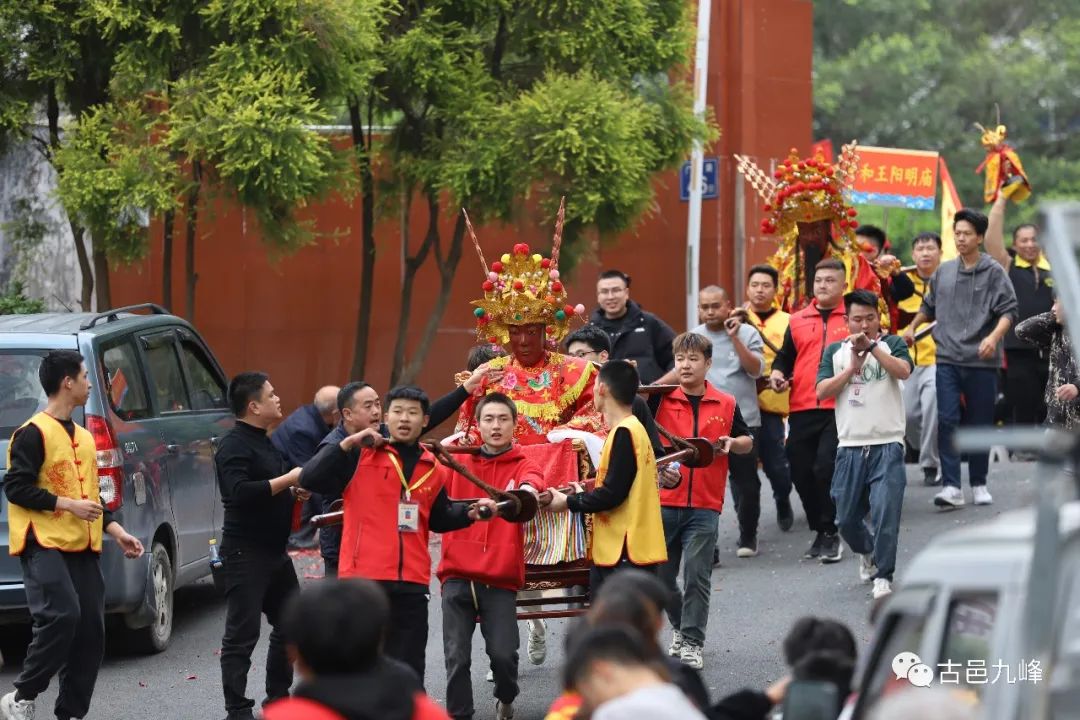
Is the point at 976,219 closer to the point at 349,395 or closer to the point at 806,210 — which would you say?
the point at 806,210

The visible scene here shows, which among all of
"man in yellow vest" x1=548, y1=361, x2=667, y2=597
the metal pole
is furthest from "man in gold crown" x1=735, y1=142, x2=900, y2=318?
the metal pole

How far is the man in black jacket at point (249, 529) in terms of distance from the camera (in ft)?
25.1

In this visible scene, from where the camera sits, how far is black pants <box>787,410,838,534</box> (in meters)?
11.4

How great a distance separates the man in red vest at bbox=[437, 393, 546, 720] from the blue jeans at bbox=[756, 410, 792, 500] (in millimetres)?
4881


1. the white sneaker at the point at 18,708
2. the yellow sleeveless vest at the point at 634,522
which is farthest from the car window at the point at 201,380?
the yellow sleeveless vest at the point at 634,522

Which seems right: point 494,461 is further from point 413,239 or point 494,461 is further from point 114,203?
point 413,239

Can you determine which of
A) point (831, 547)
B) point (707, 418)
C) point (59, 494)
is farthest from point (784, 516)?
point (59, 494)

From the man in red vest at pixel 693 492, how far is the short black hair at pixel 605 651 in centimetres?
378

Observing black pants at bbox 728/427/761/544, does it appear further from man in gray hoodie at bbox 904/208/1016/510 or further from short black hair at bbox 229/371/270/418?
short black hair at bbox 229/371/270/418

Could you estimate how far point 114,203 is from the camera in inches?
556

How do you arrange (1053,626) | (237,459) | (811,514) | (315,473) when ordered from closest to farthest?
(1053,626)
(315,473)
(237,459)
(811,514)

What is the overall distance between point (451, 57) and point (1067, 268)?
13507 mm

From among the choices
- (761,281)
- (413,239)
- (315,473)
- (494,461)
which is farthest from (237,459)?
(413,239)

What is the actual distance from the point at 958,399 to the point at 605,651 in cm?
854
